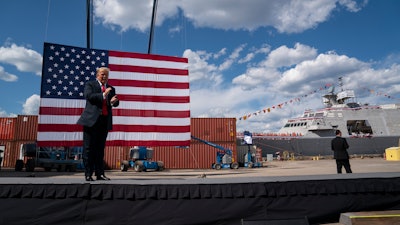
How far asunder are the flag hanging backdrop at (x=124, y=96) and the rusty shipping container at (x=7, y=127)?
1850cm

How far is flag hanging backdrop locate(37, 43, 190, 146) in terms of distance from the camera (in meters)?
5.65

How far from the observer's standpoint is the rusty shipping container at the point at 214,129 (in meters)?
21.2

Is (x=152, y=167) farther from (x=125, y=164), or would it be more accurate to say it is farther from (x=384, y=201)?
(x=384, y=201)

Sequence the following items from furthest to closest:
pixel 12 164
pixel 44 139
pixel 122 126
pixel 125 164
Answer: pixel 12 164 < pixel 125 164 < pixel 122 126 < pixel 44 139

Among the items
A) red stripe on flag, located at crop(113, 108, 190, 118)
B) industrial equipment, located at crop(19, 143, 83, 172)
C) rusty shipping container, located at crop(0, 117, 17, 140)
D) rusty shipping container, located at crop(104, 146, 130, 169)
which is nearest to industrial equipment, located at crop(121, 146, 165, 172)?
industrial equipment, located at crop(19, 143, 83, 172)

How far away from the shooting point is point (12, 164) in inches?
771

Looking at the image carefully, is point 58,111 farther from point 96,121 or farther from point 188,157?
point 188,157

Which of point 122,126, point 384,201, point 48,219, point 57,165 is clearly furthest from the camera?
point 57,165

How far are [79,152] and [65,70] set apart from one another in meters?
11.0

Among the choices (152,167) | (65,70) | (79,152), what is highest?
(65,70)

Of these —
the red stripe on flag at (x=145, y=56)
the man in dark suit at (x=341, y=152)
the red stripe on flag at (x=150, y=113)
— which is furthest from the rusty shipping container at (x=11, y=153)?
the man in dark suit at (x=341, y=152)

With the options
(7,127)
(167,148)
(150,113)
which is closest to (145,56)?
(150,113)

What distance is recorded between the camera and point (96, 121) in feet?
10.8

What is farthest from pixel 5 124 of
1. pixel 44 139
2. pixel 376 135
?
pixel 376 135
